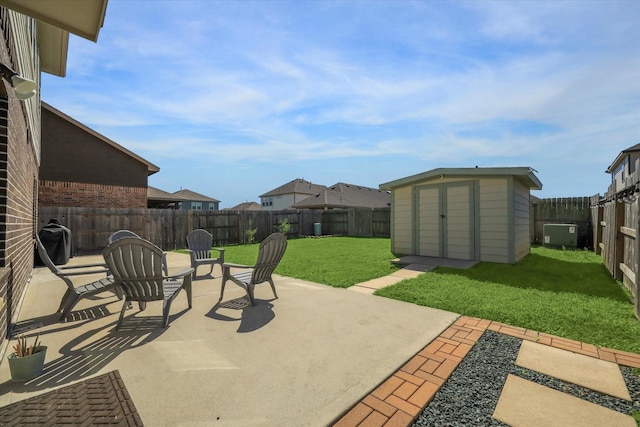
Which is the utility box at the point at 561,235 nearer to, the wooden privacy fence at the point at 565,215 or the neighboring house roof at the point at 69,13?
the wooden privacy fence at the point at 565,215

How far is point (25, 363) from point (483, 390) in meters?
3.57

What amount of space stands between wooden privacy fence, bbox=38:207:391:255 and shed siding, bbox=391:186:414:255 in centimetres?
832

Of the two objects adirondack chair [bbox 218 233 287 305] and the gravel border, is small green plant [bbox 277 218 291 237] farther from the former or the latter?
the gravel border

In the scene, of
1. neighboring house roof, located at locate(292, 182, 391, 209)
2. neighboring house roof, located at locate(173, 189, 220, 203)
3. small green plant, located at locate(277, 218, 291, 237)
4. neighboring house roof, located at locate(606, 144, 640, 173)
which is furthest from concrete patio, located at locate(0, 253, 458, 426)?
neighboring house roof, located at locate(173, 189, 220, 203)

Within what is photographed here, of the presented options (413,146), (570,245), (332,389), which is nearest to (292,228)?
(413,146)

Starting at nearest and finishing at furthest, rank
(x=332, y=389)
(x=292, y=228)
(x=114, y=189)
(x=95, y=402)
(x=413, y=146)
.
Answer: (x=95, y=402) → (x=332, y=389) → (x=114, y=189) → (x=413, y=146) → (x=292, y=228)

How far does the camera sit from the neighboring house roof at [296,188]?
40156 mm

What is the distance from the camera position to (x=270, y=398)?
1.98m

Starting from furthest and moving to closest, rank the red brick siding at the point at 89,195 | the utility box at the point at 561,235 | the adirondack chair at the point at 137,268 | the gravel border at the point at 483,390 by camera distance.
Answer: the red brick siding at the point at 89,195
the utility box at the point at 561,235
the adirondack chair at the point at 137,268
the gravel border at the point at 483,390

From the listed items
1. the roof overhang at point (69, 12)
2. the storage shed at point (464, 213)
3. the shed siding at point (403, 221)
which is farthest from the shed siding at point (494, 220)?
the roof overhang at point (69, 12)

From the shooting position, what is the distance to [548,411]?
188cm

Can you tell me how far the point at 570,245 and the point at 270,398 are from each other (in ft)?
43.5

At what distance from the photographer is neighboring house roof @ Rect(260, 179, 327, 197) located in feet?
132

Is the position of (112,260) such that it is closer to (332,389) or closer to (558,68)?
(332,389)
